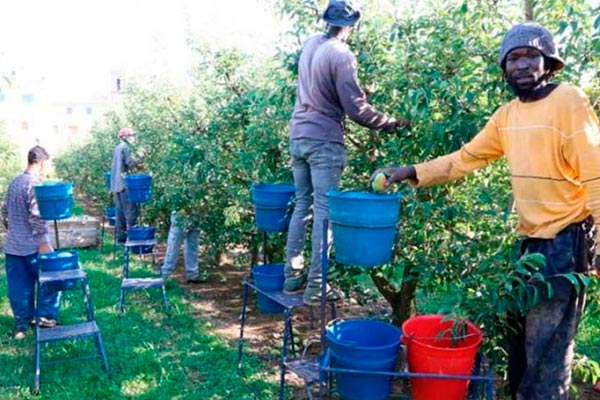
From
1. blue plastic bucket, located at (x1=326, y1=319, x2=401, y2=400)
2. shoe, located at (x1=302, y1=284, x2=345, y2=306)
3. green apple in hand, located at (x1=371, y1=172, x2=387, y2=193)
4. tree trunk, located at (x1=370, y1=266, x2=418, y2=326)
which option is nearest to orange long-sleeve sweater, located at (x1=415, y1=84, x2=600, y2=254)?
green apple in hand, located at (x1=371, y1=172, x2=387, y2=193)

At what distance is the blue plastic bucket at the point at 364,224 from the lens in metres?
2.93

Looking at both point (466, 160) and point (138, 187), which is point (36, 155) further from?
point (466, 160)

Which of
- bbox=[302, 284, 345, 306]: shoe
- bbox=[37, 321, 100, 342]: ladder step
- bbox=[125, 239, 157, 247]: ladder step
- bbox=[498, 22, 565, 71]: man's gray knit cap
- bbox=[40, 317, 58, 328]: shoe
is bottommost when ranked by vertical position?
bbox=[40, 317, 58, 328]: shoe

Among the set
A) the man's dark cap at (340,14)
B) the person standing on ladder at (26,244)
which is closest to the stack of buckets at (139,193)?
the person standing on ladder at (26,244)

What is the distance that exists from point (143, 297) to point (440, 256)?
4623 mm

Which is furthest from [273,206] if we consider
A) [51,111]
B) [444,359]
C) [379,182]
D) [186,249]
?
[51,111]

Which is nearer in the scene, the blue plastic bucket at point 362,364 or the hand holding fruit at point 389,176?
the blue plastic bucket at point 362,364

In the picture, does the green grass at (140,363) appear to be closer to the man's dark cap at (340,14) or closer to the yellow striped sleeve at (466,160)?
the yellow striped sleeve at (466,160)

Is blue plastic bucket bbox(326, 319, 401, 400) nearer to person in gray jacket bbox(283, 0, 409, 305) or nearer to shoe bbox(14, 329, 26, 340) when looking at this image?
person in gray jacket bbox(283, 0, 409, 305)

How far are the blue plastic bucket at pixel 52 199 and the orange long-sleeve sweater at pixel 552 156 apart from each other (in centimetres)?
402

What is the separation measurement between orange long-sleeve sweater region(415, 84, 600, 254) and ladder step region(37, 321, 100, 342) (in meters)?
3.58

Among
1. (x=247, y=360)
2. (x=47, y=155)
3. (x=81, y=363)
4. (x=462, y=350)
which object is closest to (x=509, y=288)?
(x=462, y=350)

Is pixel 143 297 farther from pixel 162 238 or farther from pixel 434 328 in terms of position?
pixel 434 328

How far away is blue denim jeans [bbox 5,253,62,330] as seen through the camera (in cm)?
567
